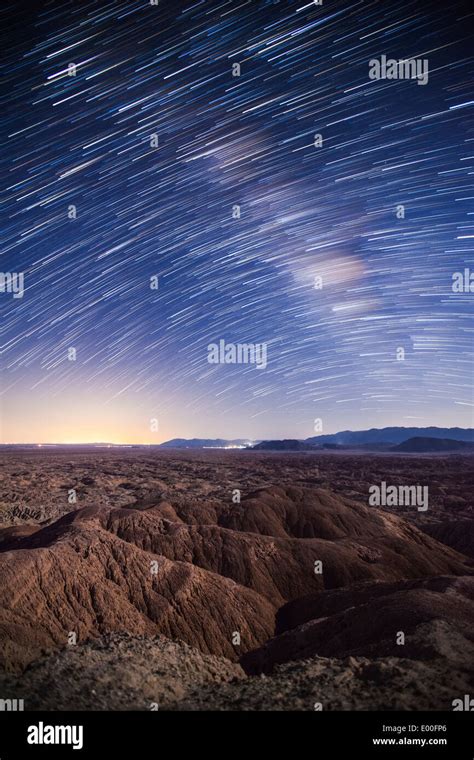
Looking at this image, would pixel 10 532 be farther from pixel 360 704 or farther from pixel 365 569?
pixel 360 704

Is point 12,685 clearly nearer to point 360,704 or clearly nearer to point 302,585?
point 360,704

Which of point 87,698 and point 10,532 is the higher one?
point 87,698

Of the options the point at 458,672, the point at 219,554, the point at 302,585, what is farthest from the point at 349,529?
the point at 458,672

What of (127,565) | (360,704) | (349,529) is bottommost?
(349,529)

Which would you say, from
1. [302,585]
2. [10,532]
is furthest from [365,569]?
[10,532]

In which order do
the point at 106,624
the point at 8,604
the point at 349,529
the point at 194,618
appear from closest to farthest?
1. the point at 8,604
2. the point at 106,624
3. the point at 194,618
4. the point at 349,529

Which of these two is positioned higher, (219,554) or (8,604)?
(8,604)
